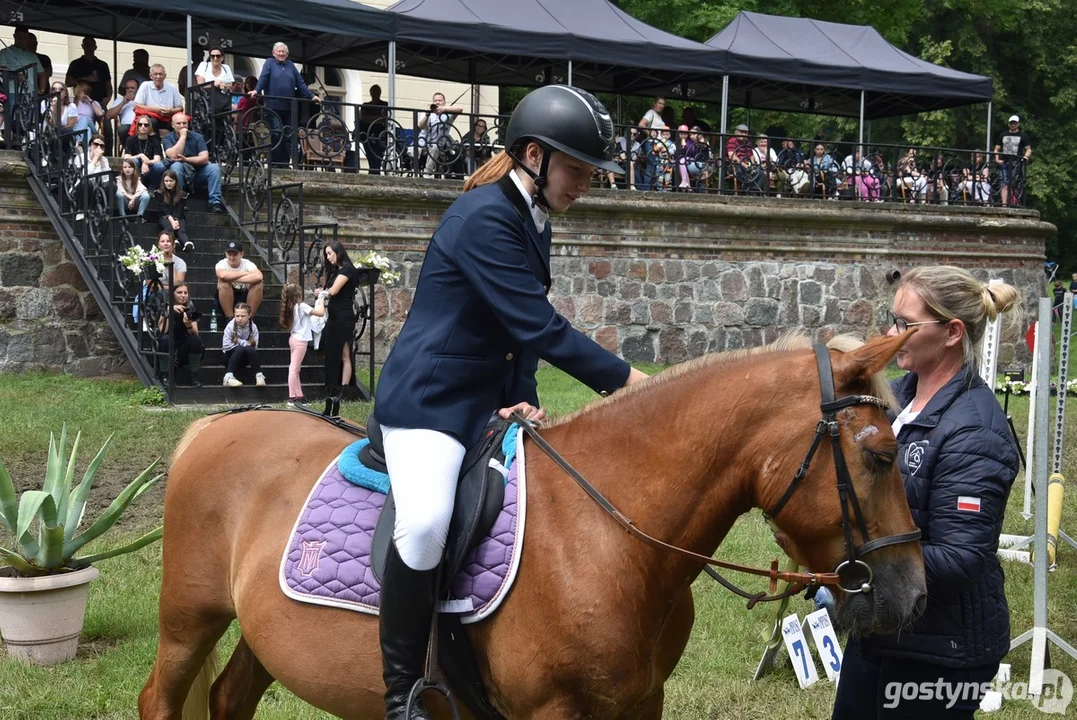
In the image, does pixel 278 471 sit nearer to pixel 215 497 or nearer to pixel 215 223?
pixel 215 497

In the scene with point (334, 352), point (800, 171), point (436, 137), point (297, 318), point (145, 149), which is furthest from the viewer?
point (800, 171)

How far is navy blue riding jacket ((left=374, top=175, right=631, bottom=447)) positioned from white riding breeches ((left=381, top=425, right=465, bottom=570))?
0.06 m

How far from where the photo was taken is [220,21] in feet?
62.4

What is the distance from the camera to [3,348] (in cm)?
1458

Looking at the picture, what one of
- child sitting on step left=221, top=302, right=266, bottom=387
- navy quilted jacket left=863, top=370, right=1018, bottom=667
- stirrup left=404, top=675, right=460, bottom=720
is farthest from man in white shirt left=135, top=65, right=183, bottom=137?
navy quilted jacket left=863, top=370, right=1018, bottom=667

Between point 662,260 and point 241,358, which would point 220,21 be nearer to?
point 241,358

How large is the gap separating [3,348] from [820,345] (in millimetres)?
13882

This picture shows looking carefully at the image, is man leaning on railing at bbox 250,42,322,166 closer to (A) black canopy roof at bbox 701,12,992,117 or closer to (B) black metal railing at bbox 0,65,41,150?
(B) black metal railing at bbox 0,65,41,150

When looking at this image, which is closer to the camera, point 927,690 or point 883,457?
point 883,457

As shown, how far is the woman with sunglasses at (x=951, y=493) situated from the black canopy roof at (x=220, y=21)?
15.0 metres

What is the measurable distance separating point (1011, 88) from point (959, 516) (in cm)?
3714

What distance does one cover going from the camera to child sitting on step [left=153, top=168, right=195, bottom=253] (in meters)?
14.5

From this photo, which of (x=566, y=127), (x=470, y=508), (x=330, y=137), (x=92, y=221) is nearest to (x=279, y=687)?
(x=470, y=508)

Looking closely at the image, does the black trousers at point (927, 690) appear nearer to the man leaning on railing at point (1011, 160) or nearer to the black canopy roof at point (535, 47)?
the black canopy roof at point (535, 47)
